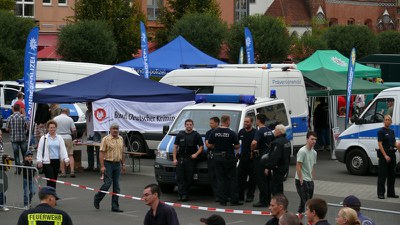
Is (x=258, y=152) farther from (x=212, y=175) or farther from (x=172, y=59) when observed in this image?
(x=172, y=59)

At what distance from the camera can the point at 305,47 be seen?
56.0m

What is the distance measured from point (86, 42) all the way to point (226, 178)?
31244 mm

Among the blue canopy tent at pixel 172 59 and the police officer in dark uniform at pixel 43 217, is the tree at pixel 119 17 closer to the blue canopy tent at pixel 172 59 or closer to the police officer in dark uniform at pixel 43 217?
the blue canopy tent at pixel 172 59

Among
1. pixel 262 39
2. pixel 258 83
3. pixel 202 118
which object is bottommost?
pixel 202 118

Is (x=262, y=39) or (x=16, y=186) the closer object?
(x=16, y=186)

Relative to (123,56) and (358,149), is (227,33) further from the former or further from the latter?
(358,149)

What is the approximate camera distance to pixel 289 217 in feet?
28.0

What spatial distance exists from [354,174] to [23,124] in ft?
26.5

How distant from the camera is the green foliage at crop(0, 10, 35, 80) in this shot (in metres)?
43.6

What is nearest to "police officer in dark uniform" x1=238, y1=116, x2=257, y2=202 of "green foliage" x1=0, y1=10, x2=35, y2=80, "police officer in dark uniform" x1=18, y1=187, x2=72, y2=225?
"police officer in dark uniform" x1=18, y1=187, x2=72, y2=225

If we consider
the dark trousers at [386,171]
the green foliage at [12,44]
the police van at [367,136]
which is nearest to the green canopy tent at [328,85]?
the police van at [367,136]

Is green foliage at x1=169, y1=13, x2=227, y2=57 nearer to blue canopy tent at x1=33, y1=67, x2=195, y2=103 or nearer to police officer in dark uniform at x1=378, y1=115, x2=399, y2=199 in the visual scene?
blue canopy tent at x1=33, y1=67, x2=195, y2=103

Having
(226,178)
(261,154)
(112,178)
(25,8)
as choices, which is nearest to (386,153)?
(261,154)

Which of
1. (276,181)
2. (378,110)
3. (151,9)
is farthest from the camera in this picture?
(151,9)
